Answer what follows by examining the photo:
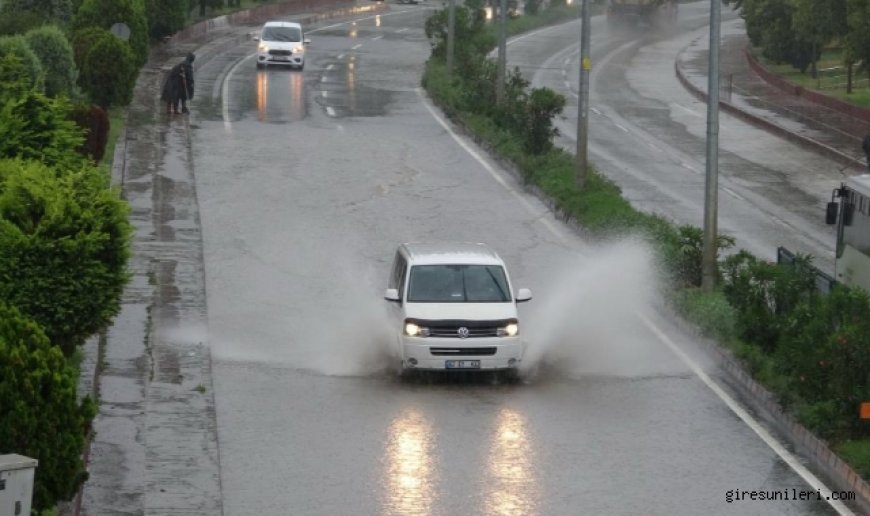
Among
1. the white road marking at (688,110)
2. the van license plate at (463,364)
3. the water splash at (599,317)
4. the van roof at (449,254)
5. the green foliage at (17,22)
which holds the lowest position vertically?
the white road marking at (688,110)

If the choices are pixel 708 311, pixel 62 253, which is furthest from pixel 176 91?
pixel 62 253

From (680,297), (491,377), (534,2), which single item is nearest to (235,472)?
(491,377)

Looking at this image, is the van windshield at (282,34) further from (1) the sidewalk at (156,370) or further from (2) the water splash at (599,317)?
(2) the water splash at (599,317)

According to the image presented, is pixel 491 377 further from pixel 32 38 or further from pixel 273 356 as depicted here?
pixel 32 38

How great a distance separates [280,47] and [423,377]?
40.0m

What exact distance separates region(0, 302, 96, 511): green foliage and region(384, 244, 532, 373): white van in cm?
678

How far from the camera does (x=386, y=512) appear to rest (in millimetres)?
15070

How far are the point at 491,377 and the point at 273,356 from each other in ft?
9.54

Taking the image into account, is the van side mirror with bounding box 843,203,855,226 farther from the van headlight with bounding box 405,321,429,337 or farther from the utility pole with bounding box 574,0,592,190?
the utility pole with bounding box 574,0,592,190

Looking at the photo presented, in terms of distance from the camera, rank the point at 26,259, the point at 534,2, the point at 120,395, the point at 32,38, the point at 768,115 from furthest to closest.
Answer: the point at 534,2 < the point at 768,115 < the point at 32,38 < the point at 120,395 < the point at 26,259

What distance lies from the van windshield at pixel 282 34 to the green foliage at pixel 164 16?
4.19m

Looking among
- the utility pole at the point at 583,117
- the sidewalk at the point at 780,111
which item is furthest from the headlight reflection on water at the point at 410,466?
the sidewalk at the point at 780,111

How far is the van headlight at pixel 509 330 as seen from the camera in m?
20.2

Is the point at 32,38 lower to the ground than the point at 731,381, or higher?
higher
